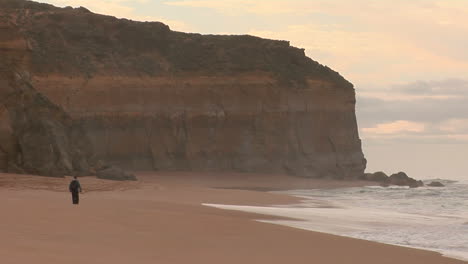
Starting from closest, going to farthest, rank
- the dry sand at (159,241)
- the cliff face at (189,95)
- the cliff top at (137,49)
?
the dry sand at (159,241) < the cliff face at (189,95) < the cliff top at (137,49)

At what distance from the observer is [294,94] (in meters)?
64.0

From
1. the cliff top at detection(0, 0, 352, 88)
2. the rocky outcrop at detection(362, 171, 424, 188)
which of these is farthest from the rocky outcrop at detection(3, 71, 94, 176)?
the rocky outcrop at detection(362, 171, 424, 188)

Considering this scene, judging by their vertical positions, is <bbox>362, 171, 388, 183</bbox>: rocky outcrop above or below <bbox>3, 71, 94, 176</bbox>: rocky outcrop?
below

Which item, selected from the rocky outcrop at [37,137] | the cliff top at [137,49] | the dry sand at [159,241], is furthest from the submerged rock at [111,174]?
the cliff top at [137,49]

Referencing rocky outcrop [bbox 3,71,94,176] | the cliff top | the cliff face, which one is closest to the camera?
rocky outcrop [bbox 3,71,94,176]

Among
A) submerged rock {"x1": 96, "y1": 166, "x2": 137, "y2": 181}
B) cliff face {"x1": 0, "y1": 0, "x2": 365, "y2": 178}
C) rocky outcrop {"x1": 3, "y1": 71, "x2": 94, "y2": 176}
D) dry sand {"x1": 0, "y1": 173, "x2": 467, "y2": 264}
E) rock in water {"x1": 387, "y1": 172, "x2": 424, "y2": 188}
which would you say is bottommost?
dry sand {"x1": 0, "y1": 173, "x2": 467, "y2": 264}

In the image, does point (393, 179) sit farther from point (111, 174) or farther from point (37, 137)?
point (37, 137)

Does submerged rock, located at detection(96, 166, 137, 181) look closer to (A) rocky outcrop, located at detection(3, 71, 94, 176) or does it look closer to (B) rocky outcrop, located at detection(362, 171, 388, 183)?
(A) rocky outcrop, located at detection(3, 71, 94, 176)

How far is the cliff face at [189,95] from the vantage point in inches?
→ 2227

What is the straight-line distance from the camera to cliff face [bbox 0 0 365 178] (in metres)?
56.6

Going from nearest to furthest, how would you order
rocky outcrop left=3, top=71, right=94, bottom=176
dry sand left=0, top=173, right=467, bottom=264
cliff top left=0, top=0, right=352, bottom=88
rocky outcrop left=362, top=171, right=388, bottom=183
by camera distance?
dry sand left=0, top=173, right=467, bottom=264 < rocky outcrop left=3, top=71, right=94, bottom=176 < cliff top left=0, top=0, right=352, bottom=88 < rocky outcrop left=362, top=171, right=388, bottom=183

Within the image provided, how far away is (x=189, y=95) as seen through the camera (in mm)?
60656

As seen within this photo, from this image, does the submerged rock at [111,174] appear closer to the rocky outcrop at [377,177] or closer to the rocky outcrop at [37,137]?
the rocky outcrop at [37,137]

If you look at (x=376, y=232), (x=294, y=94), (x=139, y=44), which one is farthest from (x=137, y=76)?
(x=376, y=232)
